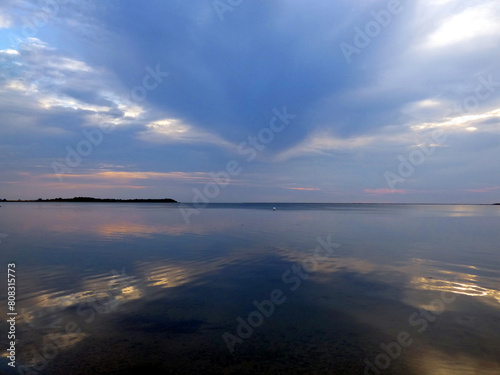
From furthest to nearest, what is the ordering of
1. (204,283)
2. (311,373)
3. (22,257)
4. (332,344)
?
(22,257)
(204,283)
(332,344)
(311,373)

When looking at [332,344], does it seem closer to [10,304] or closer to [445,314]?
[445,314]

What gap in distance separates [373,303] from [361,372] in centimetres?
582

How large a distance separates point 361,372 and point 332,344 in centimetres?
145

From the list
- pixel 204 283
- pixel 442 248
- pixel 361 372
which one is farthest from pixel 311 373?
pixel 442 248

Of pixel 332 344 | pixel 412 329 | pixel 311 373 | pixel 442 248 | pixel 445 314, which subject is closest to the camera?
pixel 311 373

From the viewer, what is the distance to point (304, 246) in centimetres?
2875

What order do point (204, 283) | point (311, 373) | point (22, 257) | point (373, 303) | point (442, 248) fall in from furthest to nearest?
point (442, 248)
point (22, 257)
point (204, 283)
point (373, 303)
point (311, 373)

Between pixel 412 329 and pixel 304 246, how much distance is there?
1823cm

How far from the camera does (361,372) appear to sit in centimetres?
786

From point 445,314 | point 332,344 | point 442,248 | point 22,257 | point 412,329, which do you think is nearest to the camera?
→ point 332,344

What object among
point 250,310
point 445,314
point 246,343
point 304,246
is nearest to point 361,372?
point 246,343

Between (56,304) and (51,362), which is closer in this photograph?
(51,362)

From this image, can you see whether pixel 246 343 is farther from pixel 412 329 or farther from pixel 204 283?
pixel 204 283

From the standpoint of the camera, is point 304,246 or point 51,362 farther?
point 304,246
